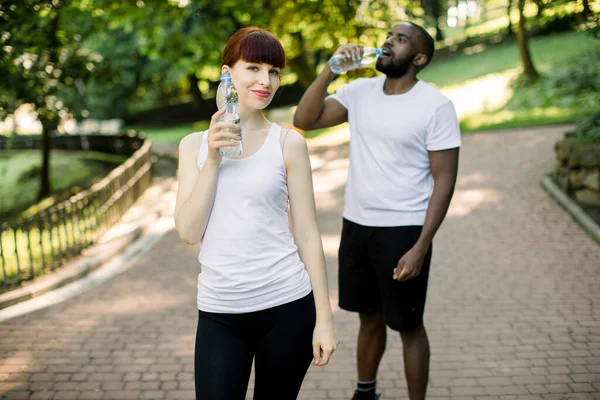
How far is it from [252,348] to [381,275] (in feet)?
4.21

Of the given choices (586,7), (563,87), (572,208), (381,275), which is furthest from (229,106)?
(563,87)

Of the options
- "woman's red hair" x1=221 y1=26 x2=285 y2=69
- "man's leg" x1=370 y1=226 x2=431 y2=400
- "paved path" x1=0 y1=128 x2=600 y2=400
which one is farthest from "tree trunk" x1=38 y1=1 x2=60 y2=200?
"woman's red hair" x1=221 y1=26 x2=285 y2=69

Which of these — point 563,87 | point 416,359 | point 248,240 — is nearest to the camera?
point 248,240

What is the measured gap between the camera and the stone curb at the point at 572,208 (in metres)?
8.95

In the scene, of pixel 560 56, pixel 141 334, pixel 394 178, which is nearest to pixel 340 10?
pixel 141 334

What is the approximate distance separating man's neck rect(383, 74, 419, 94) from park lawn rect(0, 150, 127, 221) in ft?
39.5

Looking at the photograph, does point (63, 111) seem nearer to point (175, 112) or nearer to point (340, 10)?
point (340, 10)

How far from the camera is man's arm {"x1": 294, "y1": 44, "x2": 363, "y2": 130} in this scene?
369 centimetres

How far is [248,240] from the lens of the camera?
2.45 meters

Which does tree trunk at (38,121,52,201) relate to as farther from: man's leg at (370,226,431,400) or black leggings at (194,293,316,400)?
black leggings at (194,293,316,400)

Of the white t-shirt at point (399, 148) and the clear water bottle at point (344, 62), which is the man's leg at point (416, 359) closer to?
the white t-shirt at point (399, 148)

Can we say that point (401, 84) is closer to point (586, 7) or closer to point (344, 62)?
point (344, 62)

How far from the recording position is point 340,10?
31.3ft

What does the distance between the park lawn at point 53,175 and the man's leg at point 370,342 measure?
38.5ft
